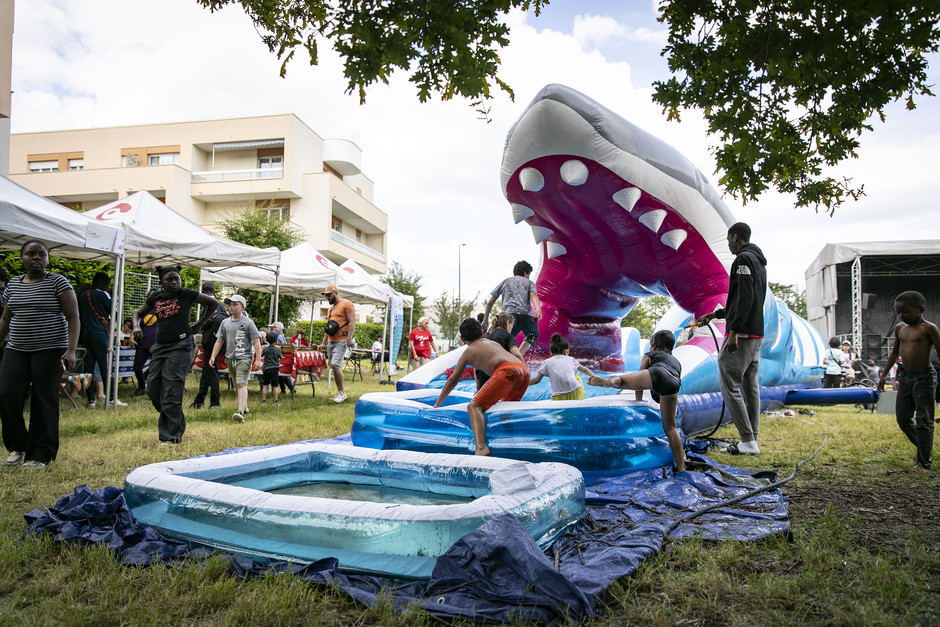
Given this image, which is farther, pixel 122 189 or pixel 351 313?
pixel 122 189

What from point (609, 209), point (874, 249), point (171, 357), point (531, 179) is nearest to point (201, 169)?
point (171, 357)

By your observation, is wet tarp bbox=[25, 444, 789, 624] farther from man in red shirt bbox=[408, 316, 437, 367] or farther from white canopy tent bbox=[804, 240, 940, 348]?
white canopy tent bbox=[804, 240, 940, 348]

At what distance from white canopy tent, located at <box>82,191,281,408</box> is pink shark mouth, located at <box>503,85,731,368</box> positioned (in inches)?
206

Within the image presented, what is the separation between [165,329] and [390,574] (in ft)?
Answer: 12.8

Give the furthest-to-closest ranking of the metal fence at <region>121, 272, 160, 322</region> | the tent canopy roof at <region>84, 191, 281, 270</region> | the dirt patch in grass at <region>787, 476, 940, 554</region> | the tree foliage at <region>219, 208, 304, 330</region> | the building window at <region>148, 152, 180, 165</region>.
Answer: the building window at <region>148, 152, 180, 165</region> → the tree foliage at <region>219, 208, 304, 330</region> → the metal fence at <region>121, 272, 160, 322</region> → the tent canopy roof at <region>84, 191, 281, 270</region> → the dirt patch in grass at <region>787, 476, 940, 554</region>

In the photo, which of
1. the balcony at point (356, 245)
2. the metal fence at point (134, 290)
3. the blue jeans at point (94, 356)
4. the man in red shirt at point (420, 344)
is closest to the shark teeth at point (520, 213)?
the blue jeans at point (94, 356)

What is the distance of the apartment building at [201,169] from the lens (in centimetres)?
2720

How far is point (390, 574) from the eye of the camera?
2.30m

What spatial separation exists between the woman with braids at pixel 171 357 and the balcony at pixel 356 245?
23.5 m

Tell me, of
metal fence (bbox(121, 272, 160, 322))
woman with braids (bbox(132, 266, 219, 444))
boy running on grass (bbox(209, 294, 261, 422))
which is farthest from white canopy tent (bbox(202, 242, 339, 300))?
woman with braids (bbox(132, 266, 219, 444))

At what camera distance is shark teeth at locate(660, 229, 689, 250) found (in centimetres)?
564

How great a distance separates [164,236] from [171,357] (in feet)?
12.7

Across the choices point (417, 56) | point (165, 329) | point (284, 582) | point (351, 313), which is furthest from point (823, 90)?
point (351, 313)

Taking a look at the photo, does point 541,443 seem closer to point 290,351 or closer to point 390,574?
point 390,574
